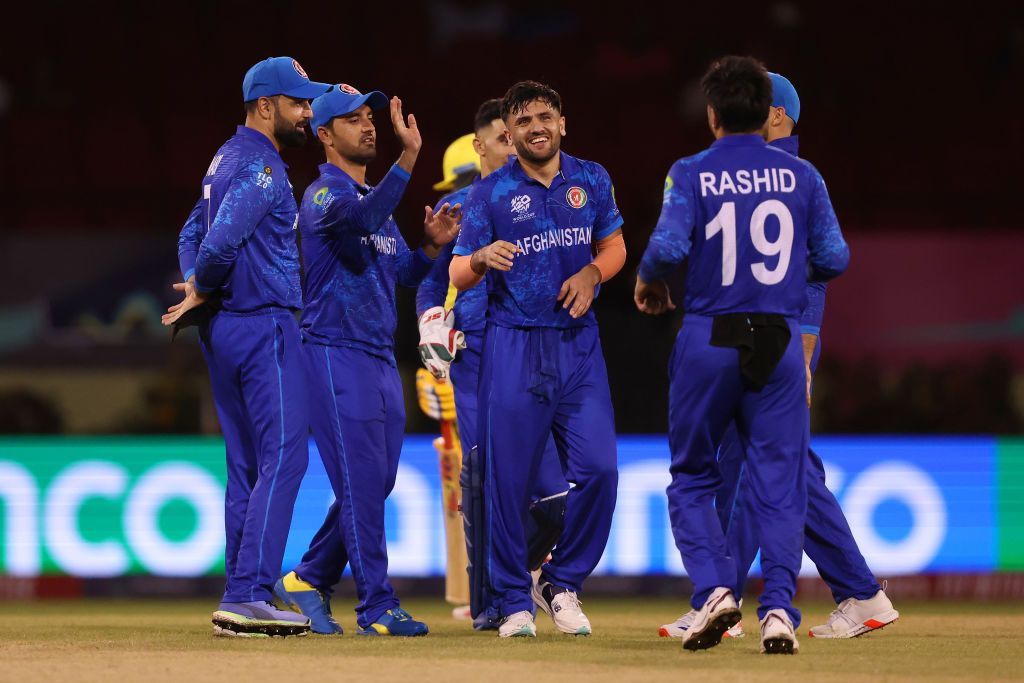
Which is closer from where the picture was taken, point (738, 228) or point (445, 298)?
point (738, 228)

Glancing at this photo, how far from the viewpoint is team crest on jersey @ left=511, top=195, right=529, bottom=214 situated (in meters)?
6.32

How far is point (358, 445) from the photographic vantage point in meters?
6.50

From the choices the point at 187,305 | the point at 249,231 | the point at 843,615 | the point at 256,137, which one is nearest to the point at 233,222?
the point at 249,231

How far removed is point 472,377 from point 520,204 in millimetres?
1140

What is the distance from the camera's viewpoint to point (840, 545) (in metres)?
6.47

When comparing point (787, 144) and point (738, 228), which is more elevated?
point (787, 144)

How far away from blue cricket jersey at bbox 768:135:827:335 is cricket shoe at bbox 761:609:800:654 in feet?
4.18

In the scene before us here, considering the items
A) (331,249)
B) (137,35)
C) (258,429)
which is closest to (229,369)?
(258,429)

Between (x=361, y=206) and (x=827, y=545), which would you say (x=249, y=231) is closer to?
(x=361, y=206)

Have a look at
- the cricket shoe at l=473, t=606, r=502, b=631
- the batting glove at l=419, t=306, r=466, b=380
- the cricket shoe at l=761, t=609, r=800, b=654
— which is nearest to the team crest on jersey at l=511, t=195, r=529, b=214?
the batting glove at l=419, t=306, r=466, b=380

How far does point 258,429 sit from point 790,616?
225cm

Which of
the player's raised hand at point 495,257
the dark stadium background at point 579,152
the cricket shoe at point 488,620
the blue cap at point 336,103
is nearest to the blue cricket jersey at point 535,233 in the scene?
the player's raised hand at point 495,257

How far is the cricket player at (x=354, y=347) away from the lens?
21.2 feet

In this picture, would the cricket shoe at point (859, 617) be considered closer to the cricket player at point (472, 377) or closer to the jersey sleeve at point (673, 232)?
the cricket player at point (472, 377)
